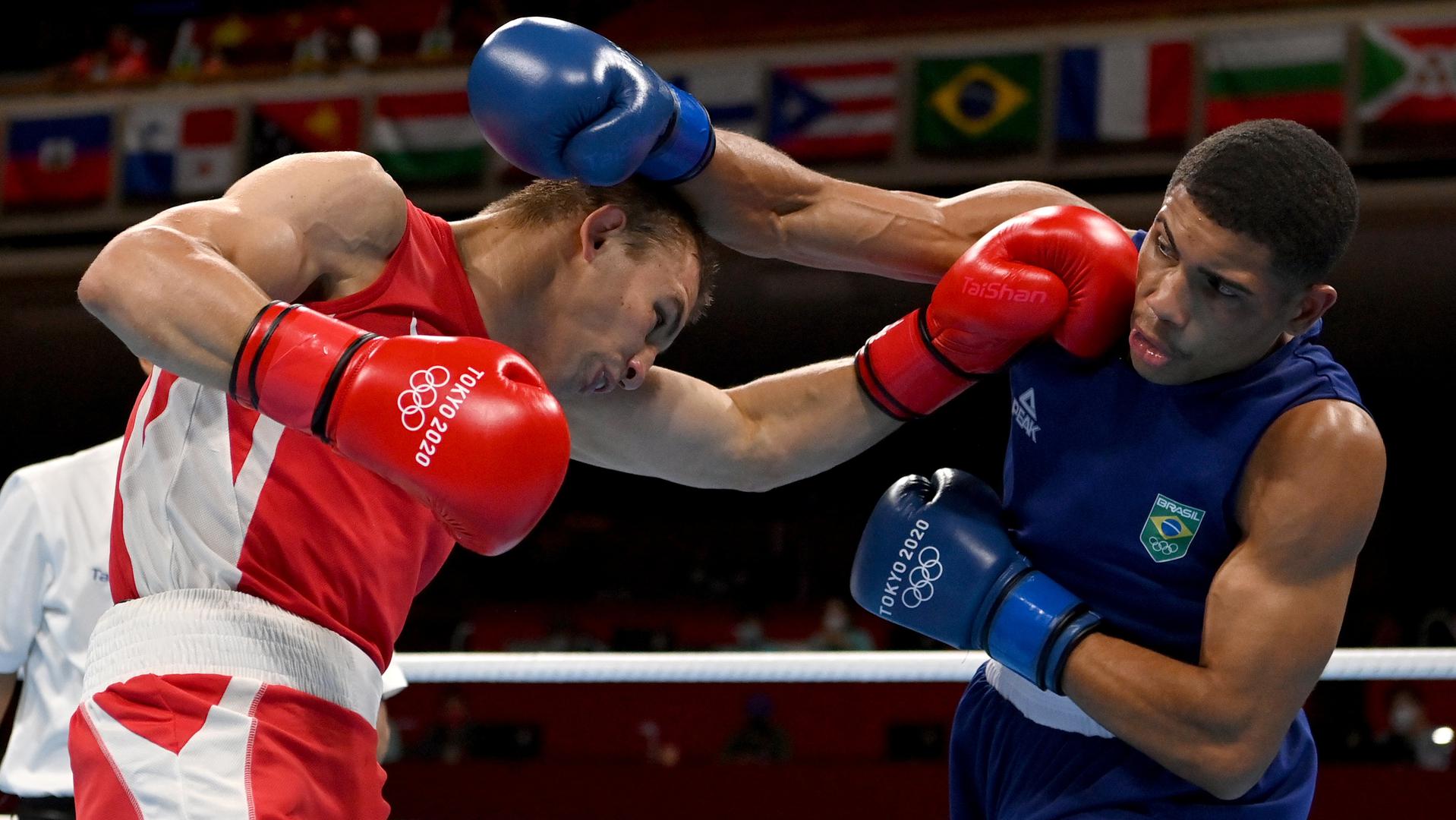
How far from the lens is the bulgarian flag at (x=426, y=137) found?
910cm

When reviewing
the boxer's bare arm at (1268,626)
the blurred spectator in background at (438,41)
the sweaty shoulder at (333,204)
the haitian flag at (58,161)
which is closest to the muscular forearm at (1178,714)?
the boxer's bare arm at (1268,626)

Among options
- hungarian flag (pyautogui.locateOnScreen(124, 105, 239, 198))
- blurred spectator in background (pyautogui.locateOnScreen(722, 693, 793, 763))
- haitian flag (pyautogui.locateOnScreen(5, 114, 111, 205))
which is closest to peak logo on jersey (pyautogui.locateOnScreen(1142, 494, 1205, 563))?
blurred spectator in background (pyautogui.locateOnScreen(722, 693, 793, 763))

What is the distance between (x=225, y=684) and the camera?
162 cm

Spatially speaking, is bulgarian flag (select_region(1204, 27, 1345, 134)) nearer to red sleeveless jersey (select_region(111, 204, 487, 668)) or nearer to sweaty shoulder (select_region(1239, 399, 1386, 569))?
sweaty shoulder (select_region(1239, 399, 1386, 569))

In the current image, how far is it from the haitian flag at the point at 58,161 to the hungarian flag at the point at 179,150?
257 millimetres

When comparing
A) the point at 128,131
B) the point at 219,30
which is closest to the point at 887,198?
the point at 128,131

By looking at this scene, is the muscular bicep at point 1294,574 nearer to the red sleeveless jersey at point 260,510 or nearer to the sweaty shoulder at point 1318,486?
the sweaty shoulder at point 1318,486

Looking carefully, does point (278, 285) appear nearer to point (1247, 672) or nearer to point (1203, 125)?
point (1247, 672)

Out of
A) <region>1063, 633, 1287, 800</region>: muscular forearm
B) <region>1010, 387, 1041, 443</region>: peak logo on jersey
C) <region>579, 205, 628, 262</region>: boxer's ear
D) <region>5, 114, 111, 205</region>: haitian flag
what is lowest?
<region>5, 114, 111, 205</region>: haitian flag

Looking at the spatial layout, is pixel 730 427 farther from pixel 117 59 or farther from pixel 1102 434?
pixel 117 59

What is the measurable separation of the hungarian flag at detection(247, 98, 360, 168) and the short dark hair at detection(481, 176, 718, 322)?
7.52 m

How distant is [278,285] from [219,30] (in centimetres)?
1079

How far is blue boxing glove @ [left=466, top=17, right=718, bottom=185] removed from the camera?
5.93ft

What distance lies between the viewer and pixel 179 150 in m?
9.62
